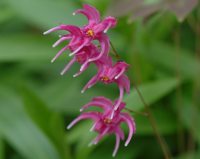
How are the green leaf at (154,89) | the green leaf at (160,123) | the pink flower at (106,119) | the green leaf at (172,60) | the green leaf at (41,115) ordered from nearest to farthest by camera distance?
the pink flower at (106,119) < the green leaf at (41,115) < the green leaf at (154,89) < the green leaf at (160,123) < the green leaf at (172,60)

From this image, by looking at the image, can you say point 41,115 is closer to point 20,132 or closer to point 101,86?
point 20,132

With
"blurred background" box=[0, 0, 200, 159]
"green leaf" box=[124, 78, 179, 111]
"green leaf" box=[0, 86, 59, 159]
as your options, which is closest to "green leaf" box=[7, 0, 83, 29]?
"blurred background" box=[0, 0, 200, 159]

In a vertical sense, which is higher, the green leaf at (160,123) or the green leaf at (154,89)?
the green leaf at (154,89)

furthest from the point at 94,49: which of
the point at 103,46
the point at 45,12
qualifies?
the point at 45,12

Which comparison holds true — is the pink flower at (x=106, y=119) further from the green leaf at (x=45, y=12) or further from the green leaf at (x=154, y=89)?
the green leaf at (x=45, y=12)

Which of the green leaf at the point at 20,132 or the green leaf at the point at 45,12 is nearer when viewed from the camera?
the green leaf at the point at 20,132

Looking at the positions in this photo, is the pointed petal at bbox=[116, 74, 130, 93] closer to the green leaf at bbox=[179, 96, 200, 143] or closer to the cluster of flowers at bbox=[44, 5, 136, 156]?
the cluster of flowers at bbox=[44, 5, 136, 156]

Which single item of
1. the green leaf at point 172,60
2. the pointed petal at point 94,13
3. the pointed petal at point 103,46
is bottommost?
the green leaf at point 172,60

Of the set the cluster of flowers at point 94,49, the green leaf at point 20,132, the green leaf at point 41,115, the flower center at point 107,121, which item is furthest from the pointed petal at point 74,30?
the green leaf at point 20,132
